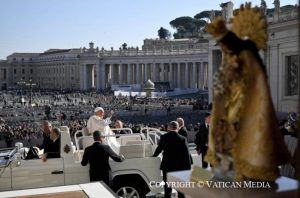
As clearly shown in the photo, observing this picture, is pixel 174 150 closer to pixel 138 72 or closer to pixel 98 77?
pixel 138 72

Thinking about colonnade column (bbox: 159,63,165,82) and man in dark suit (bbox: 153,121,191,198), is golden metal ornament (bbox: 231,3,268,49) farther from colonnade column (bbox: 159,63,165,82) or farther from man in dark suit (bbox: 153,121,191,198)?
colonnade column (bbox: 159,63,165,82)

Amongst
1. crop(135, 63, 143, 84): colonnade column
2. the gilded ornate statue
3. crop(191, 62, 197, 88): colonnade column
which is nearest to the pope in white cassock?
the gilded ornate statue

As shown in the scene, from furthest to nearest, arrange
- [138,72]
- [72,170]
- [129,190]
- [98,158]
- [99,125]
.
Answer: [138,72]
[99,125]
[129,190]
[72,170]
[98,158]

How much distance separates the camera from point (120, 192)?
27.6ft

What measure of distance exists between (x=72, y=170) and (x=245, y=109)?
5.23 meters

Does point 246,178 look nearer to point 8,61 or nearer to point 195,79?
point 195,79

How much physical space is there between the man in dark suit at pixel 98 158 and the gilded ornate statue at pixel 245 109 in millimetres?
4301

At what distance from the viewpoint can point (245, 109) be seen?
137 inches

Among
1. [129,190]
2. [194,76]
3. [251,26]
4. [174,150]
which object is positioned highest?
[194,76]

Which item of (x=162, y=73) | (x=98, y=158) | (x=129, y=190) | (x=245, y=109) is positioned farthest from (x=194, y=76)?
(x=245, y=109)

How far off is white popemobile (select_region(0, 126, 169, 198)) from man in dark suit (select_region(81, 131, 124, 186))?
31 centimetres

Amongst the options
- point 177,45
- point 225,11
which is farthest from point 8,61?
point 225,11

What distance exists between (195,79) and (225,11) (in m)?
48.2

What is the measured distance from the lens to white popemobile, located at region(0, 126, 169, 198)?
7.79 metres
